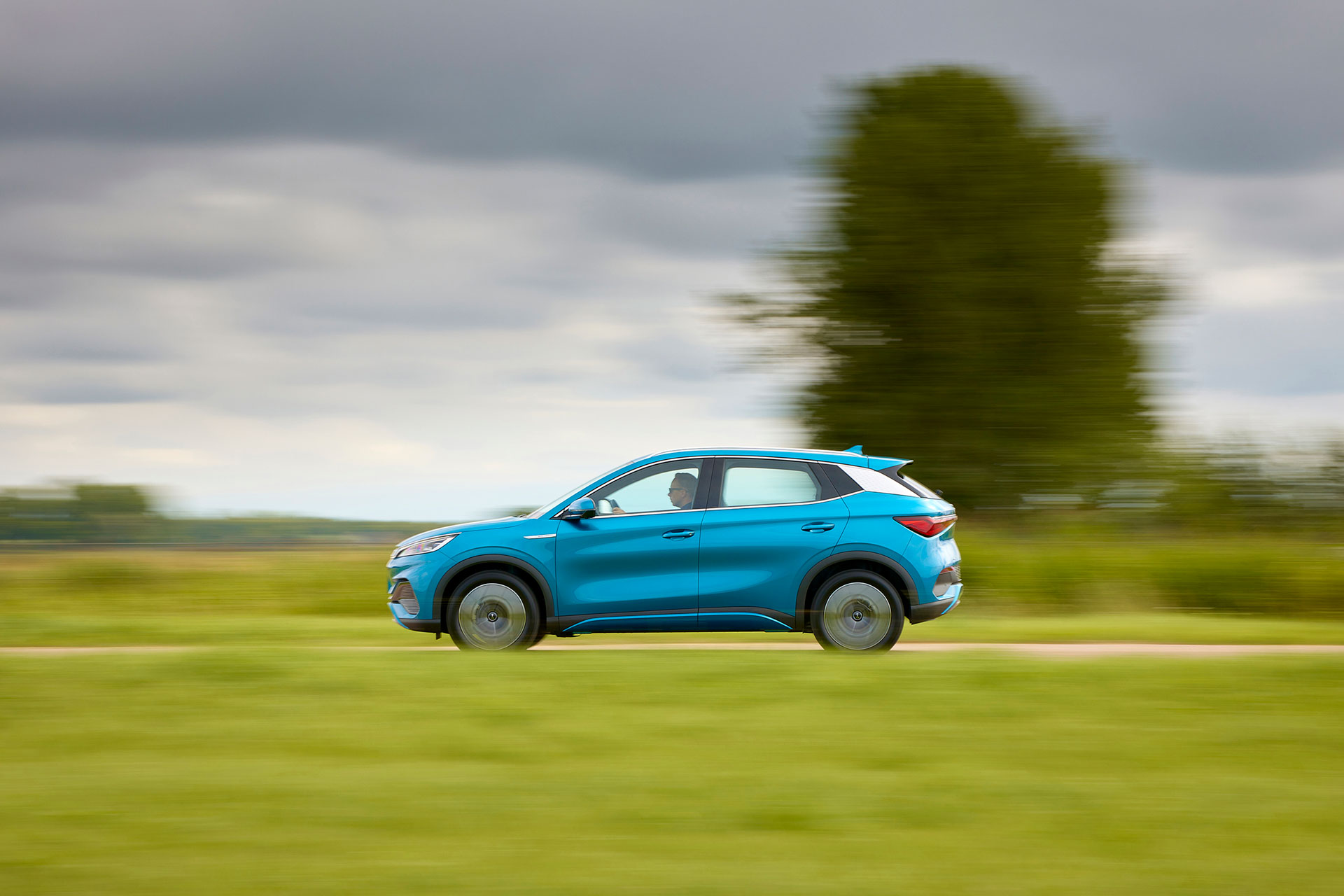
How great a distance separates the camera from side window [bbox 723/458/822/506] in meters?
9.63

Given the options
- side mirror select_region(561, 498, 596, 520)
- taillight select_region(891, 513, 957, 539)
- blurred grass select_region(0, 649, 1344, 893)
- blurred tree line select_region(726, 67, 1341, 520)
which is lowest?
blurred grass select_region(0, 649, 1344, 893)

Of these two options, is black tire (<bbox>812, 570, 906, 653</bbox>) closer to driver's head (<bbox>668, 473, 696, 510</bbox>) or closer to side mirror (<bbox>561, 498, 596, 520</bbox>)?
driver's head (<bbox>668, 473, 696, 510</bbox>)

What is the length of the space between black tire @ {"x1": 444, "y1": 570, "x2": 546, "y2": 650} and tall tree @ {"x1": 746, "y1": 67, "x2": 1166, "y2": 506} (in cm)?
1135

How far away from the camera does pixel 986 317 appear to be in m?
20.4

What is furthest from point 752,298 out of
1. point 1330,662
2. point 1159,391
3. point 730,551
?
point 1330,662

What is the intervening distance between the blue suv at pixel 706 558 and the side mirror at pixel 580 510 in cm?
1

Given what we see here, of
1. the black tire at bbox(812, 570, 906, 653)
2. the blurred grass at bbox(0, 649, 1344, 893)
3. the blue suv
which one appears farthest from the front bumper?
the black tire at bbox(812, 570, 906, 653)

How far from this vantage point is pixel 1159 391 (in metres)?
20.9

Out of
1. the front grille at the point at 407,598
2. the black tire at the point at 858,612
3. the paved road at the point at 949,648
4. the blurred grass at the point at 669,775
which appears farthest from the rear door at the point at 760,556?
the front grille at the point at 407,598

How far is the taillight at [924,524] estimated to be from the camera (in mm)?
9539

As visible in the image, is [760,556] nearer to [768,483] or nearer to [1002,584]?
[768,483]

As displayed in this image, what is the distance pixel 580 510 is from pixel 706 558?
1014mm

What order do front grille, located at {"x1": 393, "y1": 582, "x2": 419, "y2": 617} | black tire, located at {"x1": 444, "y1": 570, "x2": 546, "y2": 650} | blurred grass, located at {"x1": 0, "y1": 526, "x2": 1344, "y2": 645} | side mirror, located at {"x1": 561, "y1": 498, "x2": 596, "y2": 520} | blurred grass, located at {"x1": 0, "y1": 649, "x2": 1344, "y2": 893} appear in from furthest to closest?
blurred grass, located at {"x1": 0, "y1": 526, "x2": 1344, "y2": 645}, front grille, located at {"x1": 393, "y1": 582, "x2": 419, "y2": 617}, black tire, located at {"x1": 444, "y1": 570, "x2": 546, "y2": 650}, side mirror, located at {"x1": 561, "y1": 498, "x2": 596, "y2": 520}, blurred grass, located at {"x1": 0, "y1": 649, "x2": 1344, "y2": 893}

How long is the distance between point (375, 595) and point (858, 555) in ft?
28.9
